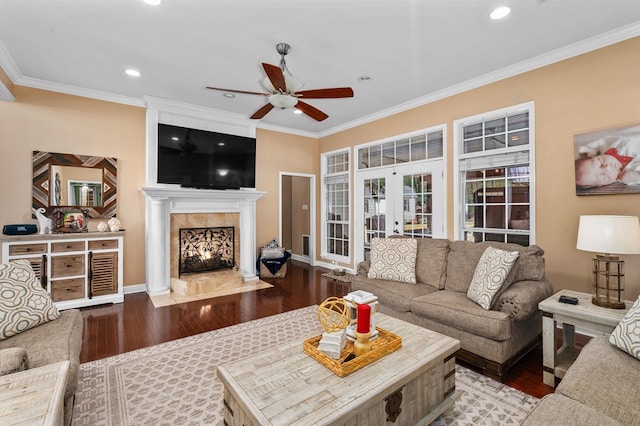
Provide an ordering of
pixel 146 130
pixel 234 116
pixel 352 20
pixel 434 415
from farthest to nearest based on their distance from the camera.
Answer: pixel 234 116
pixel 146 130
pixel 352 20
pixel 434 415

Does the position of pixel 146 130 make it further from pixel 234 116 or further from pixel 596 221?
pixel 596 221

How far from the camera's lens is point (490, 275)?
250cm

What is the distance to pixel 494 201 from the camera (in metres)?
3.80

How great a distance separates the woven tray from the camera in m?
1.53

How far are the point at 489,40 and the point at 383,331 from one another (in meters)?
3.09

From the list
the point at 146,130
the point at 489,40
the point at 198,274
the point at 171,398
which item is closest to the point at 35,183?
the point at 146,130

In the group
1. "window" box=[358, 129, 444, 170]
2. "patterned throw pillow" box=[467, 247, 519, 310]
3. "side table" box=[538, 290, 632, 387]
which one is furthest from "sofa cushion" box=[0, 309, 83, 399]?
"window" box=[358, 129, 444, 170]

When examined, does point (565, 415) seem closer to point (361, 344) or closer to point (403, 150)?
point (361, 344)

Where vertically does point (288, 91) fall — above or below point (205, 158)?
above

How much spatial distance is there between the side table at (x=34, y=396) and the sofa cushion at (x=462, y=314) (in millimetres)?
2505

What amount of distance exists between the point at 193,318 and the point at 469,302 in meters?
3.09

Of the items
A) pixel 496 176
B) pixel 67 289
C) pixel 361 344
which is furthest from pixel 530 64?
pixel 67 289

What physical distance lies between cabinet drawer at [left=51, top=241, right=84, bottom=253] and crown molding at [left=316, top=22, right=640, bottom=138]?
4996mm

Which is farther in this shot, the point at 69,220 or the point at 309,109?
the point at 69,220
